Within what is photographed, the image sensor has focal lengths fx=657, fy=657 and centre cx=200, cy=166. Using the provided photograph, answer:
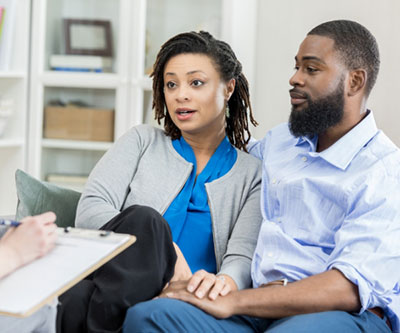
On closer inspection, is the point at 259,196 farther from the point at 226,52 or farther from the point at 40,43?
the point at 40,43

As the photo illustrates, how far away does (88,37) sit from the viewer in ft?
11.0

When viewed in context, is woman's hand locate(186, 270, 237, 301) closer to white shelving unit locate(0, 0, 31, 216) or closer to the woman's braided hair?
the woman's braided hair

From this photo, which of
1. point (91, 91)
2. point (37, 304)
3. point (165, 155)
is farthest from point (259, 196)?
point (91, 91)

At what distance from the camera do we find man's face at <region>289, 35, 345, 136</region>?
162 centimetres

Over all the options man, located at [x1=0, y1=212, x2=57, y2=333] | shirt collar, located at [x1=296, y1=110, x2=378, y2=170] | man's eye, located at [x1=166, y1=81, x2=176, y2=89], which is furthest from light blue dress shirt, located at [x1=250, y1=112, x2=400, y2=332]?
man, located at [x1=0, y1=212, x2=57, y2=333]

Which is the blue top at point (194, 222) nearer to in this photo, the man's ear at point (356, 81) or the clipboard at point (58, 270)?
the man's ear at point (356, 81)

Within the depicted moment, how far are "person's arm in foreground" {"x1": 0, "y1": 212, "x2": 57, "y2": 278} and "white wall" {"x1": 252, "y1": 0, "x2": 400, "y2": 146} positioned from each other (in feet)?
4.06

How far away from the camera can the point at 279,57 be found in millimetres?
2771

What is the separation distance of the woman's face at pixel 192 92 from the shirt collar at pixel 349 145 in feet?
1.22

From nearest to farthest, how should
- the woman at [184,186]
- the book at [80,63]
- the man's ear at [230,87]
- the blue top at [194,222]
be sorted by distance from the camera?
the woman at [184,186]
the blue top at [194,222]
the man's ear at [230,87]
the book at [80,63]

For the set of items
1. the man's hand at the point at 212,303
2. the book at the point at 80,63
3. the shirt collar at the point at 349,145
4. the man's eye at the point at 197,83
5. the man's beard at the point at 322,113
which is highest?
the book at the point at 80,63

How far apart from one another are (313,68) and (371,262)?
0.51 meters

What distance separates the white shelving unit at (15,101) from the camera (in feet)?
10.7

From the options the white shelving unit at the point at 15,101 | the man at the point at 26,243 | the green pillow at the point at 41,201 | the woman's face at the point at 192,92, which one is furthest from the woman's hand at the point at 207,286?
the white shelving unit at the point at 15,101
